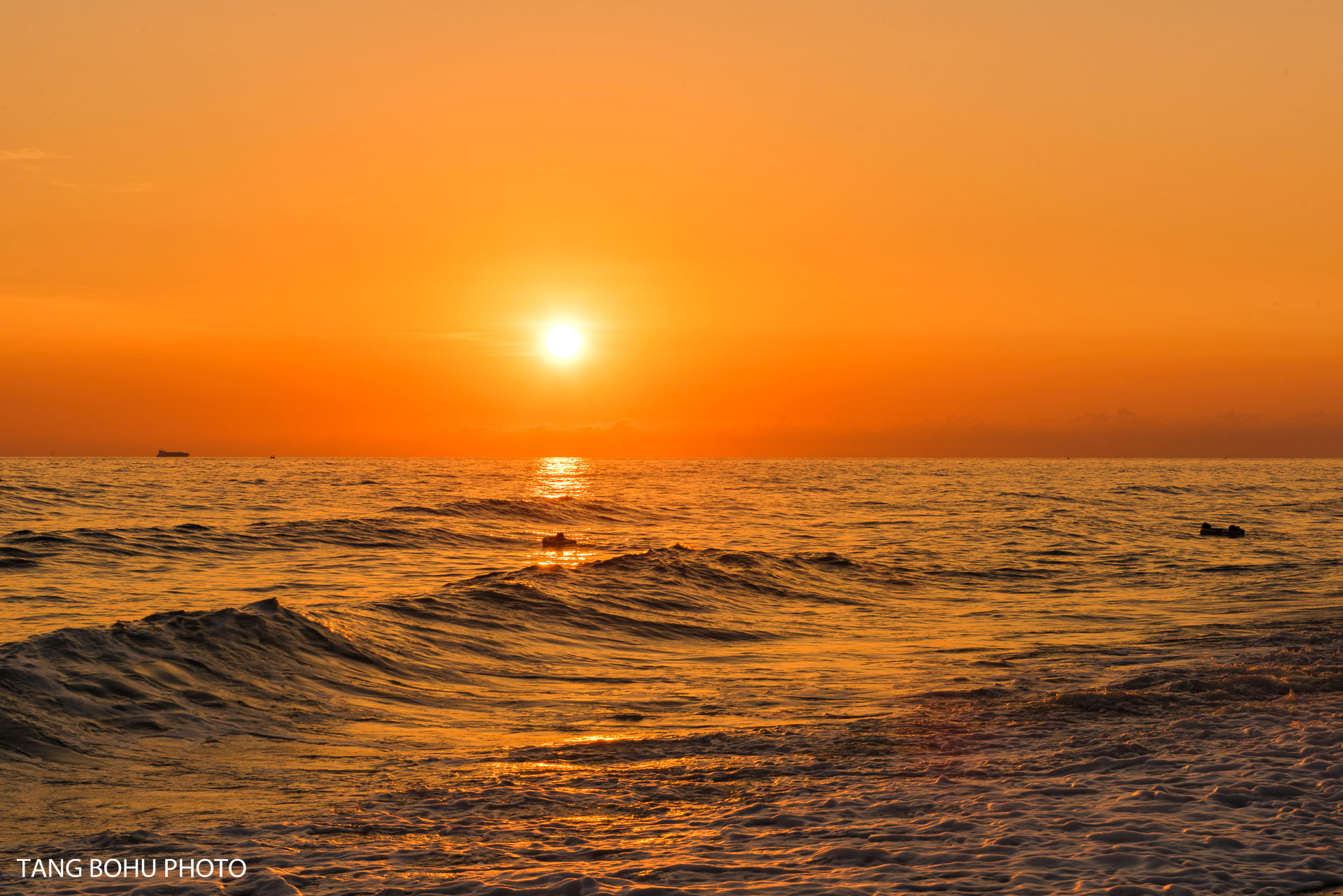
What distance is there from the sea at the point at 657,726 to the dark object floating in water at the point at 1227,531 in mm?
11728

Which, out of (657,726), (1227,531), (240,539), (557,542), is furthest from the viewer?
(1227,531)

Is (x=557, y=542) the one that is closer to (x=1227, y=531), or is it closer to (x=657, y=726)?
(x=657, y=726)

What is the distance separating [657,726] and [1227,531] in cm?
4036

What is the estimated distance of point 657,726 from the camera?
11.3 m

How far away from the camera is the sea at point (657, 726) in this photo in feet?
21.6

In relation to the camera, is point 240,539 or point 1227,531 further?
point 1227,531

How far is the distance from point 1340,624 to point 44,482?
7984 cm

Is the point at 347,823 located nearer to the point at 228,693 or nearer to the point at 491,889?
the point at 491,889

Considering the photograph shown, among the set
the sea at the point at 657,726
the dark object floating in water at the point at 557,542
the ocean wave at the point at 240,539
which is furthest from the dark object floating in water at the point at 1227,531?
the ocean wave at the point at 240,539

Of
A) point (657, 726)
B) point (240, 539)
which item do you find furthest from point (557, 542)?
point (657, 726)

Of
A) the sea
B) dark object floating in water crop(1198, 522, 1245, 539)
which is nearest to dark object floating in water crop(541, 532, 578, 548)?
the sea

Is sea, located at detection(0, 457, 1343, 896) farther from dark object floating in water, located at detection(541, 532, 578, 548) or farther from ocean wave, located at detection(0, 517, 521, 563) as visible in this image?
dark object floating in water, located at detection(541, 532, 578, 548)

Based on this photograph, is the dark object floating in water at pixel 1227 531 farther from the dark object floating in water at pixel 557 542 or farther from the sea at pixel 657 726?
the dark object floating in water at pixel 557 542

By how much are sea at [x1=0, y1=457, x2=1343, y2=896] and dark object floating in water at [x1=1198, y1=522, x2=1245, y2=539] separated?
38.5 feet
